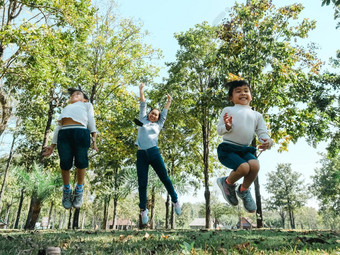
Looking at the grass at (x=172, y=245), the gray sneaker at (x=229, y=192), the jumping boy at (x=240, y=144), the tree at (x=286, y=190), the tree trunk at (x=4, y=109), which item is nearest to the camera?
the grass at (x=172, y=245)

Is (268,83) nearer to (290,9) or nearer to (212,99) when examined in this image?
Answer: (212,99)

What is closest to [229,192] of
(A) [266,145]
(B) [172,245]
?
(A) [266,145]

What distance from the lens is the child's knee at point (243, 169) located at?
375 centimetres

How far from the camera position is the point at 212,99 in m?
13.9

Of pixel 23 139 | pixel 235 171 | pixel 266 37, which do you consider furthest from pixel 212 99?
pixel 23 139

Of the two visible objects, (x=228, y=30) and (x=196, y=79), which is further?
(x=196, y=79)

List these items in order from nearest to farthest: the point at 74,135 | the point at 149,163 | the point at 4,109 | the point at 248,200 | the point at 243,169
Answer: the point at 243,169
the point at 248,200
the point at 74,135
the point at 149,163
the point at 4,109

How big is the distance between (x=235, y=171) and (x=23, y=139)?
23.1 meters

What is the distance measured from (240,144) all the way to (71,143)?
291 centimetres

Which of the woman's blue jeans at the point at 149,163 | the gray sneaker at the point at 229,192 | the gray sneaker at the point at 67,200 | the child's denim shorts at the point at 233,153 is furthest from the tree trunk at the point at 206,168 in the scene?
the child's denim shorts at the point at 233,153

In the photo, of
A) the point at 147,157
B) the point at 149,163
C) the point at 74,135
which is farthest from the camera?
the point at 149,163

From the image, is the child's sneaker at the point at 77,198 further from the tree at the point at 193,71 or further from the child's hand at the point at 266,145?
the tree at the point at 193,71

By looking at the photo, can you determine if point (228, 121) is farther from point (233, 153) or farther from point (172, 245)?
point (172, 245)

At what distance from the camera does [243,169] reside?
12.3 feet
